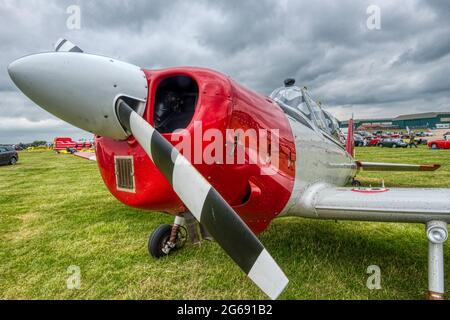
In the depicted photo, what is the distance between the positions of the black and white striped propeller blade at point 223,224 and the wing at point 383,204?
1377mm

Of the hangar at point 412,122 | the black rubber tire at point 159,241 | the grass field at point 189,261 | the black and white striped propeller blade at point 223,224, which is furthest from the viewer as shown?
the hangar at point 412,122

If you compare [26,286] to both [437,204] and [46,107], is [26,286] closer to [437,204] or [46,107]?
[46,107]

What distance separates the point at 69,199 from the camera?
7766 mm

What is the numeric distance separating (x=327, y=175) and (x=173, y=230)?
7.08 ft

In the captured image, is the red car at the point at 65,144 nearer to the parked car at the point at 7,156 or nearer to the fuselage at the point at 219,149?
the parked car at the point at 7,156

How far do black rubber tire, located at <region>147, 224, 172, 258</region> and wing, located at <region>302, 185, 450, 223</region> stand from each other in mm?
1764

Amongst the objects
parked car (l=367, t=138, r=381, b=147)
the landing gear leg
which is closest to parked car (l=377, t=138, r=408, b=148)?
parked car (l=367, t=138, r=381, b=147)

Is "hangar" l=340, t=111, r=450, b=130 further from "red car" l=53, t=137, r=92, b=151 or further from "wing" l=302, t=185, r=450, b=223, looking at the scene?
"wing" l=302, t=185, r=450, b=223

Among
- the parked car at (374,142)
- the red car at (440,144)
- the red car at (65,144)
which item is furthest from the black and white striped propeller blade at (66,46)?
the red car at (65,144)

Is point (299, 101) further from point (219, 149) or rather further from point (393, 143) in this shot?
point (393, 143)

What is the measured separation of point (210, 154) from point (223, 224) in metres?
0.63

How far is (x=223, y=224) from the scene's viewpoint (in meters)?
1.66

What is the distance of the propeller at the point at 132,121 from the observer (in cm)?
167

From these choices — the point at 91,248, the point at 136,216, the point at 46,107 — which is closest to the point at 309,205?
the point at 46,107
